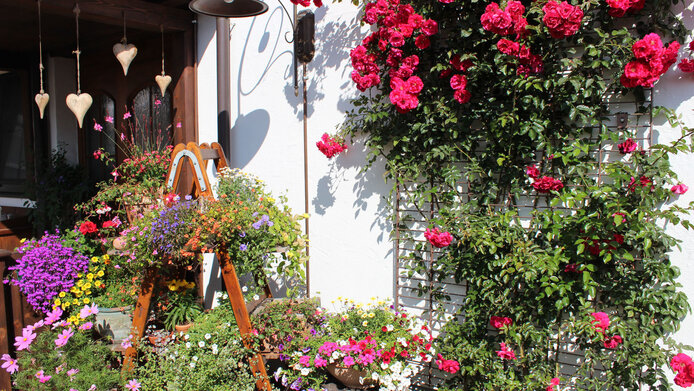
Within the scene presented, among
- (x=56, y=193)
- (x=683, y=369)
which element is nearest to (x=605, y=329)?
(x=683, y=369)

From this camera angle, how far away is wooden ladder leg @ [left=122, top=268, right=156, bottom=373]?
288 cm

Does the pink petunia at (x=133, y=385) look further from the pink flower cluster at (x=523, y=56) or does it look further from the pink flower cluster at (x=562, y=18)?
the pink flower cluster at (x=562, y=18)

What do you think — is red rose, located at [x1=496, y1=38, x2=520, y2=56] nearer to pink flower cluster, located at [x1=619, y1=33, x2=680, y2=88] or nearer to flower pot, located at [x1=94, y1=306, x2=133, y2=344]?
pink flower cluster, located at [x1=619, y1=33, x2=680, y2=88]

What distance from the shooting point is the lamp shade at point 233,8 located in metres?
2.91

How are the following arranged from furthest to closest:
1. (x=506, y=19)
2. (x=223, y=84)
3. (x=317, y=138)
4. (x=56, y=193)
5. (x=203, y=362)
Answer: (x=56, y=193) < (x=223, y=84) < (x=317, y=138) < (x=203, y=362) < (x=506, y=19)

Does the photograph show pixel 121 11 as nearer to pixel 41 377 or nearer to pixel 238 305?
pixel 238 305

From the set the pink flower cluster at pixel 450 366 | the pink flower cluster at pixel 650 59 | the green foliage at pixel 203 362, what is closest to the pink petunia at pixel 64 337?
the green foliage at pixel 203 362

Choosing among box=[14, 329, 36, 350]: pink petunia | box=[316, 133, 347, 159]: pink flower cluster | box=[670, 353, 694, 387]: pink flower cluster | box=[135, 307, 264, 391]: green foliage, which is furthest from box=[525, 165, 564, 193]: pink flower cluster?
box=[14, 329, 36, 350]: pink petunia

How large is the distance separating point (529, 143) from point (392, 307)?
50.7 inches

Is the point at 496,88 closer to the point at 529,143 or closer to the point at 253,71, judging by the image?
the point at 529,143

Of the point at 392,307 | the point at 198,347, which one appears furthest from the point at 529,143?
the point at 198,347

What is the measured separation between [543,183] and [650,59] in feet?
2.36

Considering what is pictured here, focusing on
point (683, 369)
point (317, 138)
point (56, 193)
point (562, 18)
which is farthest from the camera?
point (56, 193)

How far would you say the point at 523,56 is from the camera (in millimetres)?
2426
